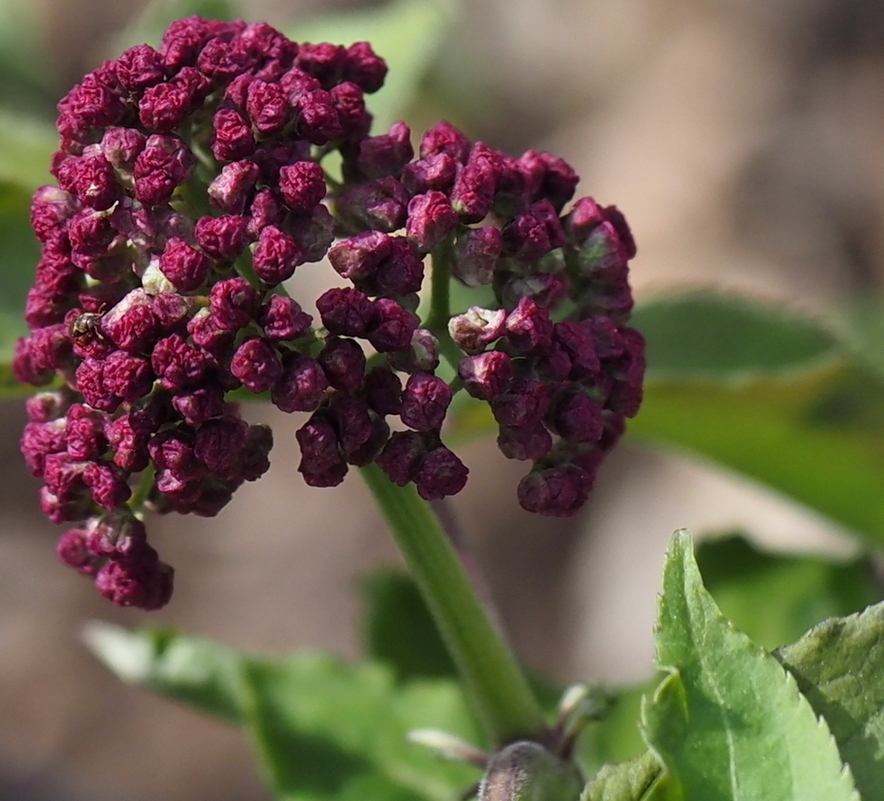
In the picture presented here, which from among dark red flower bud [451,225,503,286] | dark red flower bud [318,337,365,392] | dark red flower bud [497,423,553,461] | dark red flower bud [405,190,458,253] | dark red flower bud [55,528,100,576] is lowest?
dark red flower bud [55,528,100,576]

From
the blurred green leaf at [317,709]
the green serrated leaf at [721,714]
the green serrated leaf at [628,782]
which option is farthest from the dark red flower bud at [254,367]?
the blurred green leaf at [317,709]

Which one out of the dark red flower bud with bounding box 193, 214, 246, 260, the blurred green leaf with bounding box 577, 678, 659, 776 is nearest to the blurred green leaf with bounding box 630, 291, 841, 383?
the blurred green leaf with bounding box 577, 678, 659, 776

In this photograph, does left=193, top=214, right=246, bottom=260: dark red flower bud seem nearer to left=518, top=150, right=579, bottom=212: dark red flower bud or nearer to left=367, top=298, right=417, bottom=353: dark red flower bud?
left=367, top=298, right=417, bottom=353: dark red flower bud

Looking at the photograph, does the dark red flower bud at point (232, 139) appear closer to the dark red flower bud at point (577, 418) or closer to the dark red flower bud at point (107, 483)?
the dark red flower bud at point (107, 483)

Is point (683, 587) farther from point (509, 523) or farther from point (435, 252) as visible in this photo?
point (509, 523)

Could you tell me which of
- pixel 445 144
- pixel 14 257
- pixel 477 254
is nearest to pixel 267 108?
pixel 445 144
